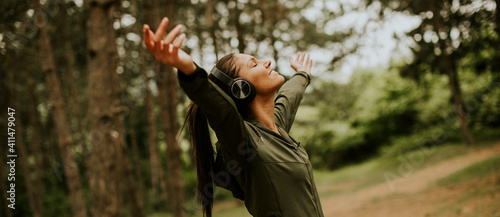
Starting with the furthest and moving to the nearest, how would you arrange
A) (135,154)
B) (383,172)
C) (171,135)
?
1. (135,154)
2. (383,172)
3. (171,135)

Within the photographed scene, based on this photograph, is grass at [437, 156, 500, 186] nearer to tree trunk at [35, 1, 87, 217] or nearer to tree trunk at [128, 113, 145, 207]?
tree trunk at [35, 1, 87, 217]

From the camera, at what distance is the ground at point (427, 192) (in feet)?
29.3

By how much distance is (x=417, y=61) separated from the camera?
17.2 meters

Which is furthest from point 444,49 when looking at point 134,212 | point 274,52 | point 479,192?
point 134,212

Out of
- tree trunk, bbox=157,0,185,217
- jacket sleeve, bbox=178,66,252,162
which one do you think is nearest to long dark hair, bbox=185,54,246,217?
jacket sleeve, bbox=178,66,252,162

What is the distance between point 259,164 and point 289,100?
1107mm

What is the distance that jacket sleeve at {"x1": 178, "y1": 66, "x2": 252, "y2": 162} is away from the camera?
1.62 meters

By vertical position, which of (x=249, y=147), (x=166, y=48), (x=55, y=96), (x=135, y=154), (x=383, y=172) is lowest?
(x=383, y=172)

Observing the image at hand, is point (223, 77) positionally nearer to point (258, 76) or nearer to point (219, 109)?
point (258, 76)

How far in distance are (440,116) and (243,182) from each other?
23865 millimetres

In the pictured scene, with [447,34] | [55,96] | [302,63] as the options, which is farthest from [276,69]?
[302,63]

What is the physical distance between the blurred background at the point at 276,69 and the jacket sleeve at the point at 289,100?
289cm

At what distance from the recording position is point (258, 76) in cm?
217

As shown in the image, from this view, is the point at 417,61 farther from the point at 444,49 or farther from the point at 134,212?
the point at 134,212
